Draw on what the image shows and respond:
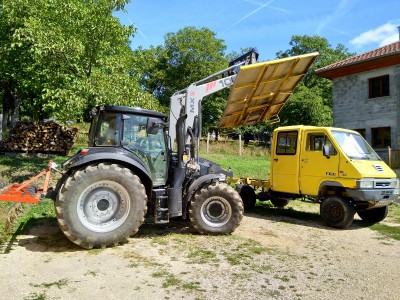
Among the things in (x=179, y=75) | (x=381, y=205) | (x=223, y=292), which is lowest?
→ (x=223, y=292)

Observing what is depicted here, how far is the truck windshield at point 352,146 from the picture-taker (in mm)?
8273

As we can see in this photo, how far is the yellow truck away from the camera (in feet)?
25.8

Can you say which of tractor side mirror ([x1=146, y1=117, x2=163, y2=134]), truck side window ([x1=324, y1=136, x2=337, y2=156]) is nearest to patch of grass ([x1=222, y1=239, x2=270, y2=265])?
tractor side mirror ([x1=146, y1=117, x2=163, y2=134])

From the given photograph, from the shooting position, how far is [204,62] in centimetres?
Result: 3234

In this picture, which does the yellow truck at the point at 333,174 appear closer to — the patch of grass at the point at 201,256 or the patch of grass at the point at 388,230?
the patch of grass at the point at 388,230

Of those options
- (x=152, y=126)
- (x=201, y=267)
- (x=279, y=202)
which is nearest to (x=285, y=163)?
(x=279, y=202)

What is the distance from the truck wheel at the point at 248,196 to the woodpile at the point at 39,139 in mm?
9548

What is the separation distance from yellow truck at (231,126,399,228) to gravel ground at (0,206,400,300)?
1019 millimetres

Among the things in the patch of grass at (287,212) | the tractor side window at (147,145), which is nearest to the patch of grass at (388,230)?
the patch of grass at (287,212)

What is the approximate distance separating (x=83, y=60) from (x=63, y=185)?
255 inches

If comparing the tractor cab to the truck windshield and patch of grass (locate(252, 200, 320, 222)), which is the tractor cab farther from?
the truck windshield

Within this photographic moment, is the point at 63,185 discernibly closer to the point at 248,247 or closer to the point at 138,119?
the point at 138,119

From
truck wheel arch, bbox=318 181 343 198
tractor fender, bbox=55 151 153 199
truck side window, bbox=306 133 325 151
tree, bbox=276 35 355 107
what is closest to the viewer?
tractor fender, bbox=55 151 153 199

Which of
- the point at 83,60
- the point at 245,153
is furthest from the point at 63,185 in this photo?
the point at 245,153
